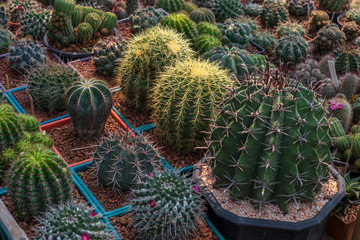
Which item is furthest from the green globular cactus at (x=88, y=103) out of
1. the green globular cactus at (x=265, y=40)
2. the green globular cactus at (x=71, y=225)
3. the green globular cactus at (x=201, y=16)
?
the green globular cactus at (x=265, y=40)

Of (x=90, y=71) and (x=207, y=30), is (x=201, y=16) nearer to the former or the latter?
(x=207, y=30)

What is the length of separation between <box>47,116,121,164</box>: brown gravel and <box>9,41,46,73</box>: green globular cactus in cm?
112

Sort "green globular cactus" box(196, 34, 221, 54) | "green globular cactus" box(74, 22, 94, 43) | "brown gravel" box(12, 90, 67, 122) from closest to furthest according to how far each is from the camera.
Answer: "brown gravel" box(12, 90, 67, 122) < "green globular cactus" box(196, 34, 221, 54) < "green globular cactus" box(74, 22, 94, 43)

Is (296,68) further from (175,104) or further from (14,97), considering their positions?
(14,97)

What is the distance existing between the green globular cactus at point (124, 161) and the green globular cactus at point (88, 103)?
0.50m

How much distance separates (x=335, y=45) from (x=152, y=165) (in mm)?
3826

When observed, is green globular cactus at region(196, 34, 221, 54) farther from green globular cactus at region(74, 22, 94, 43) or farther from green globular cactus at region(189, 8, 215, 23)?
green globular cactus at region(74, 22, 94, 43)

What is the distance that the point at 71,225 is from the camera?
3080 millimetres

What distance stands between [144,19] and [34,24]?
1440mm

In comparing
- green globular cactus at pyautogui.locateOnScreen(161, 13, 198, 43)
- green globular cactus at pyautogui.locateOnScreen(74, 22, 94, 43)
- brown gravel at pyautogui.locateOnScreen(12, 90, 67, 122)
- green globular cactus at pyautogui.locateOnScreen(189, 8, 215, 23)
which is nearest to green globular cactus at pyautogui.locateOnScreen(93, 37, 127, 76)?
green globular cactus at pyautogui.locateOnScreen(74, 22, 94, 43)

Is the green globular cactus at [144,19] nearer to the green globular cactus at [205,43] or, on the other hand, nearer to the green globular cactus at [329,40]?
the green globular cactus at [205,43]

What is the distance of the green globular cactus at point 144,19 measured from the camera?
626cm

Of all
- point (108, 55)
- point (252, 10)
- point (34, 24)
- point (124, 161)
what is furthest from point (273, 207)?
point (252, 10)

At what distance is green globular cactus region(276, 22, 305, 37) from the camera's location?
6684mm
